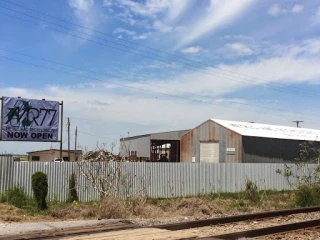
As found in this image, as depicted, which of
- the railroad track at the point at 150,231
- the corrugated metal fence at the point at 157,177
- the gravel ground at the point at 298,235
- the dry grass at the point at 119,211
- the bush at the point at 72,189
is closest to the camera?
the railroad track at the point at 150,231

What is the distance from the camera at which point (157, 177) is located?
21719mm

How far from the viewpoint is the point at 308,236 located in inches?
436

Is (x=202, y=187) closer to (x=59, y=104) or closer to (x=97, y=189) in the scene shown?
(x=97, y=189)

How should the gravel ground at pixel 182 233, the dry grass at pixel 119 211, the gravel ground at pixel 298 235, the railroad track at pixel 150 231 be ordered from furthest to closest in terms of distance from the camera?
the dry grass at pixel 119 211, the gravel ground at pixel 298 235, the railroad track at pixel 150 231, the gravel ground at pixel 182 233

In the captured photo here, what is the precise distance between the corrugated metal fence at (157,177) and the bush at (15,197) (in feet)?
1.99

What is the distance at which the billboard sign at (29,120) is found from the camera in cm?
1883

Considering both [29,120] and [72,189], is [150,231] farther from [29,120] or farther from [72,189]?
[29,120]

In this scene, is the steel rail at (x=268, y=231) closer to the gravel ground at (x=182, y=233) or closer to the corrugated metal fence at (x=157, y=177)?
the gravel ground at (x=182, y=233)

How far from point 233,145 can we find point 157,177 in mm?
13551

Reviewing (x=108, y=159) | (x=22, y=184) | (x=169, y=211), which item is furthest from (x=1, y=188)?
(x=169, y=211)

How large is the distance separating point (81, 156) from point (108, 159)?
1.27 metres

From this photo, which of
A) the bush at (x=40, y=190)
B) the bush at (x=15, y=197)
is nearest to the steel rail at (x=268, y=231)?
the bush at (x=40, y=190)

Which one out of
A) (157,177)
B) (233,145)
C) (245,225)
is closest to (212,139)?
(233,145)

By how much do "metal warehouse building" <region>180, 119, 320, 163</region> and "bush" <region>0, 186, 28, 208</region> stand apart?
20100 mm
